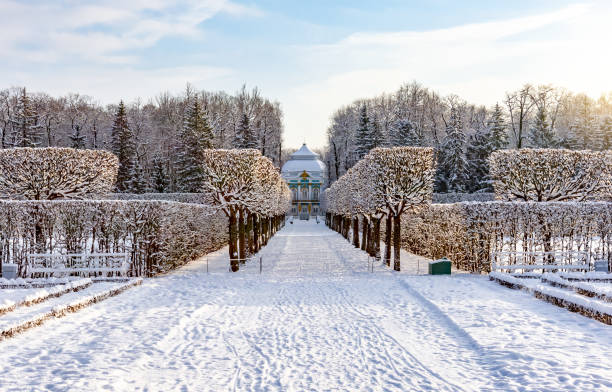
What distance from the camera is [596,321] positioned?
1071 centimetres

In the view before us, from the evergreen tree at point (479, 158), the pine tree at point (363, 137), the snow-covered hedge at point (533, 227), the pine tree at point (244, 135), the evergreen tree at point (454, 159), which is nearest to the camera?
the snow-covered hedge at point (533, 227)

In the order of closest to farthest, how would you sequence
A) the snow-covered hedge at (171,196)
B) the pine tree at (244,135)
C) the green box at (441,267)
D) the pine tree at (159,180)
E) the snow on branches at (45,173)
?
1. the green box at (441,267)
2. the snow on branches at (45,173)
3. the snow-covered hedge at (171,196)
4. the pine tree at (159,180)
5. the pine tree at (244,135)

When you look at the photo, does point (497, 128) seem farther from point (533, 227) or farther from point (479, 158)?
point (533, 227)

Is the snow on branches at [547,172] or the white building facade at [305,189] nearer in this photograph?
the snow on branches at [547,172]

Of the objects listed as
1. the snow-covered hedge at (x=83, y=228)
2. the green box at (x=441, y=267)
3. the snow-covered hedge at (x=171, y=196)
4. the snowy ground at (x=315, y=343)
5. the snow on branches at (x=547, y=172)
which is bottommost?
the snowy ground at (x=315, y=343)

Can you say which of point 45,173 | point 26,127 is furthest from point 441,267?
point 26,127

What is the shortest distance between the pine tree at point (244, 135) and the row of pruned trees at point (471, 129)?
1394 centimetres

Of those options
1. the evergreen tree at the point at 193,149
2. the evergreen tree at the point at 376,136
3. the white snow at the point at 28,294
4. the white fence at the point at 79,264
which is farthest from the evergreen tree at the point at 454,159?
the white snow at the point at 28,294

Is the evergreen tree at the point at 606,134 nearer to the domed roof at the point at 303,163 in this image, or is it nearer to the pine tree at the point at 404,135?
the pine tree at the point at 404,135

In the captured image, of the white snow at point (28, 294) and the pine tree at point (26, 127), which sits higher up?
the pine tree at point (26, 127)

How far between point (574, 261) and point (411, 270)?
6532 mm

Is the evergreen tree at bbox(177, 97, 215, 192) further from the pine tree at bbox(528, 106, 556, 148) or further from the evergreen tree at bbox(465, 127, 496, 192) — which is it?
the pine tree at bbox(528, 106, 556, 148)

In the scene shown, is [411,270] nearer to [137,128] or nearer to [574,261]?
[574,261]

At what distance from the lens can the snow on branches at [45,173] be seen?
83.8ft
